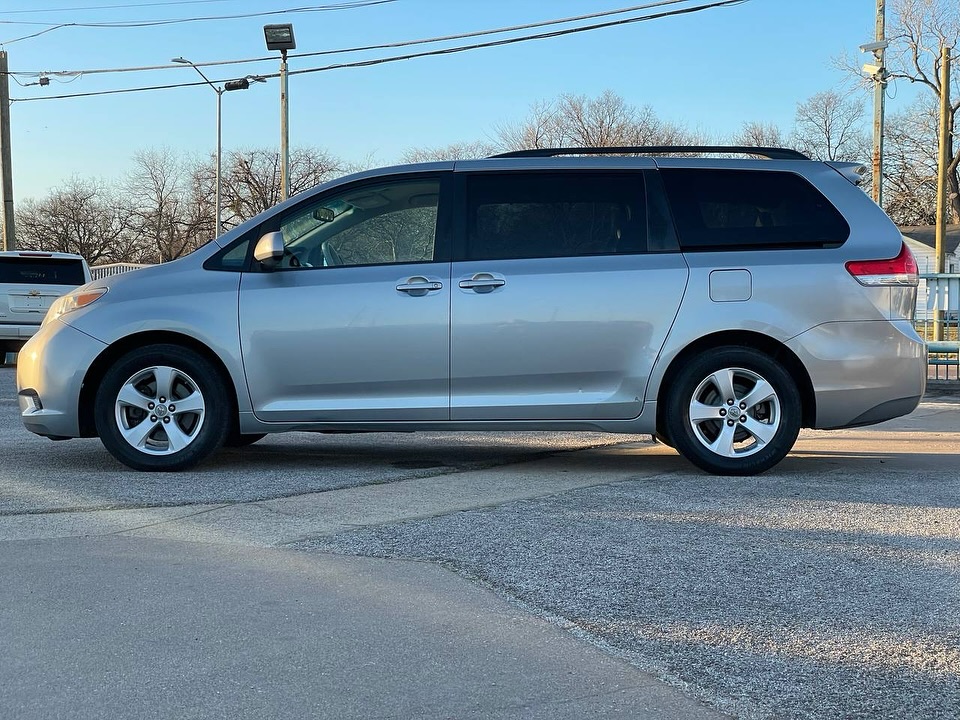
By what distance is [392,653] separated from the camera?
10.9 ft

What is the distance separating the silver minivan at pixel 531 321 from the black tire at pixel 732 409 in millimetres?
12

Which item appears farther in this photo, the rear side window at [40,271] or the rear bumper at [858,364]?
the rear side window at [40,271]

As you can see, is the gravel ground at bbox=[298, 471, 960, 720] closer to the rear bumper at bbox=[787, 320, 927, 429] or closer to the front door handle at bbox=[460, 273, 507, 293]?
the rear bumper at bbox=[787, 320, 927, 429]

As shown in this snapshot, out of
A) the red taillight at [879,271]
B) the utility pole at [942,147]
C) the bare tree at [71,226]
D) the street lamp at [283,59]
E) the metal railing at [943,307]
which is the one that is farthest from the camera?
the bare tree at [71,226]

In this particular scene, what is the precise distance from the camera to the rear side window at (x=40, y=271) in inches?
666

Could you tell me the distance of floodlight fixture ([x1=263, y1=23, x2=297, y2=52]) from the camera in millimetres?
28172

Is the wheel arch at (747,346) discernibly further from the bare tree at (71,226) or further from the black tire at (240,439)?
the bare tree at (71,226)

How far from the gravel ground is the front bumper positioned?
8.22ft

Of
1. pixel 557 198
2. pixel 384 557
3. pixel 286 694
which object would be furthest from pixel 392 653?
pixel 557 198

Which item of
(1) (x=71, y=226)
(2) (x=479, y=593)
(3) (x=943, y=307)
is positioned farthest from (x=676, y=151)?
(1) (x=71, y=226)

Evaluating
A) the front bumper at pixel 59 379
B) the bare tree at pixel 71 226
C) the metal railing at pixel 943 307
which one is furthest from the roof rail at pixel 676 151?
the bare tree at pixel 71 226

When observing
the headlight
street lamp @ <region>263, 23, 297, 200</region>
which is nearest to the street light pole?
street lamp @ <region>263, 23, 297, 200</region>

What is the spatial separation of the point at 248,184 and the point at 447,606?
6233cm

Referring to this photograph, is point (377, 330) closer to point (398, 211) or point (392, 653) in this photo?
point (398, 211)
